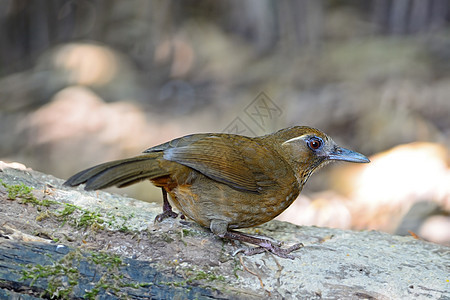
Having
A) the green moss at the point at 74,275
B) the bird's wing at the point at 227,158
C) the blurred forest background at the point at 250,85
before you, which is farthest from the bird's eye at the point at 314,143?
the blurred forest background at the point at 250,85

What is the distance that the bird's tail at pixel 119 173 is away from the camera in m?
3.11

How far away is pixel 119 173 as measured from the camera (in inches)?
125

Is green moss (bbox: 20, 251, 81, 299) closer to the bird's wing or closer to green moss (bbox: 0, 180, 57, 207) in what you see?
green moss (bbox: 0, 180, 57, 207)

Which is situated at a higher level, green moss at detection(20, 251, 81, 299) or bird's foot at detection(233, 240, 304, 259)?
bird's foot at detection(233, 240, 304, 259)

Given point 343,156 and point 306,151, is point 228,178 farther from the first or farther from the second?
point 343,156

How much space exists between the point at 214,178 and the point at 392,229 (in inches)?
145

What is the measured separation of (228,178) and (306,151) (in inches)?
27.2

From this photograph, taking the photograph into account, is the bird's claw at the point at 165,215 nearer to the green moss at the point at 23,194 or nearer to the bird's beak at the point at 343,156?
the green moss at the point at 23,194

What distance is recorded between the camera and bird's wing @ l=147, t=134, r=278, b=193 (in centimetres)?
352

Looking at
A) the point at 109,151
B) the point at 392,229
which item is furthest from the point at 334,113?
the point at 109,151

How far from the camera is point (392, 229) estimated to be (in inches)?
255

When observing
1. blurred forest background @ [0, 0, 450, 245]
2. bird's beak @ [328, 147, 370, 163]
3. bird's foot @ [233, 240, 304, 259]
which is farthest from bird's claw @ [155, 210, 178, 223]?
blurred forest background @ [0, 0, 450, 245]

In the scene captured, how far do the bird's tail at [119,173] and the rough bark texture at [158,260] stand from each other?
41 cm

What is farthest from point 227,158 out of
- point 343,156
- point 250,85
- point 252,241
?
point 250,85
